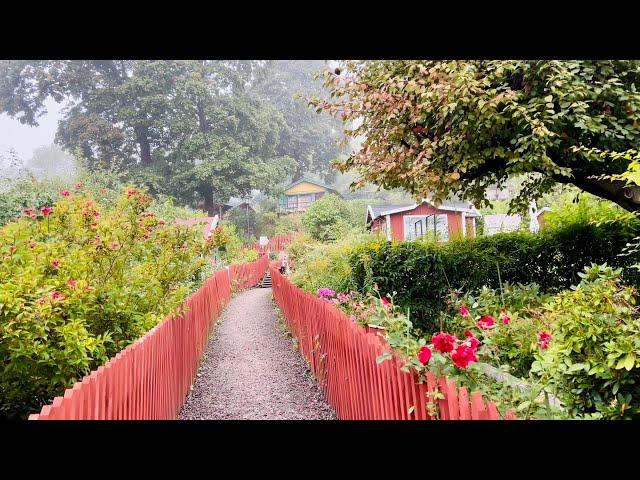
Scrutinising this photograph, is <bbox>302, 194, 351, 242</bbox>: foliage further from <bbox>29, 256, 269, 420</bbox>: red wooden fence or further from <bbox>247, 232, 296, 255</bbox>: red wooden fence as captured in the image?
<bbox>29, 256, 269, 420</bbox>: red wooden fence

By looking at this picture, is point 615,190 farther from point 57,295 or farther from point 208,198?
point 208,198

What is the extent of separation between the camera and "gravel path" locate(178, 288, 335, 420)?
4582mm

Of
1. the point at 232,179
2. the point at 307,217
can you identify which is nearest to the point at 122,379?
the point at 307,217

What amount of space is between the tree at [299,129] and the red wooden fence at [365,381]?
1170 inches

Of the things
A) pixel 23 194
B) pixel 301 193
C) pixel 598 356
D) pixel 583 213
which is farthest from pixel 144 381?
pixel 301 193

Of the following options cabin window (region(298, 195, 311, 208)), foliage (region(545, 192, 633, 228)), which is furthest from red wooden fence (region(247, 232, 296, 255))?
foliage (region(545, 192, 633, 228))

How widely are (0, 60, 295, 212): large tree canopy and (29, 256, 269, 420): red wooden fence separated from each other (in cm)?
2202

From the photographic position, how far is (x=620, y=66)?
5633 millimetres

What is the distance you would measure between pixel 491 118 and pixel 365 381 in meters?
3.71

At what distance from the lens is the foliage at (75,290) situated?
2.65m

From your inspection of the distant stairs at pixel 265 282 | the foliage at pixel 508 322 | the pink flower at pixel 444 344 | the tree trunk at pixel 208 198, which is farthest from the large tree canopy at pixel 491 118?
the tree trunk at pixel 208 198

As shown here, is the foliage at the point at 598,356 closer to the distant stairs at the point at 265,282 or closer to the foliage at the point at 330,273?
the foliage at the point at 330,273
